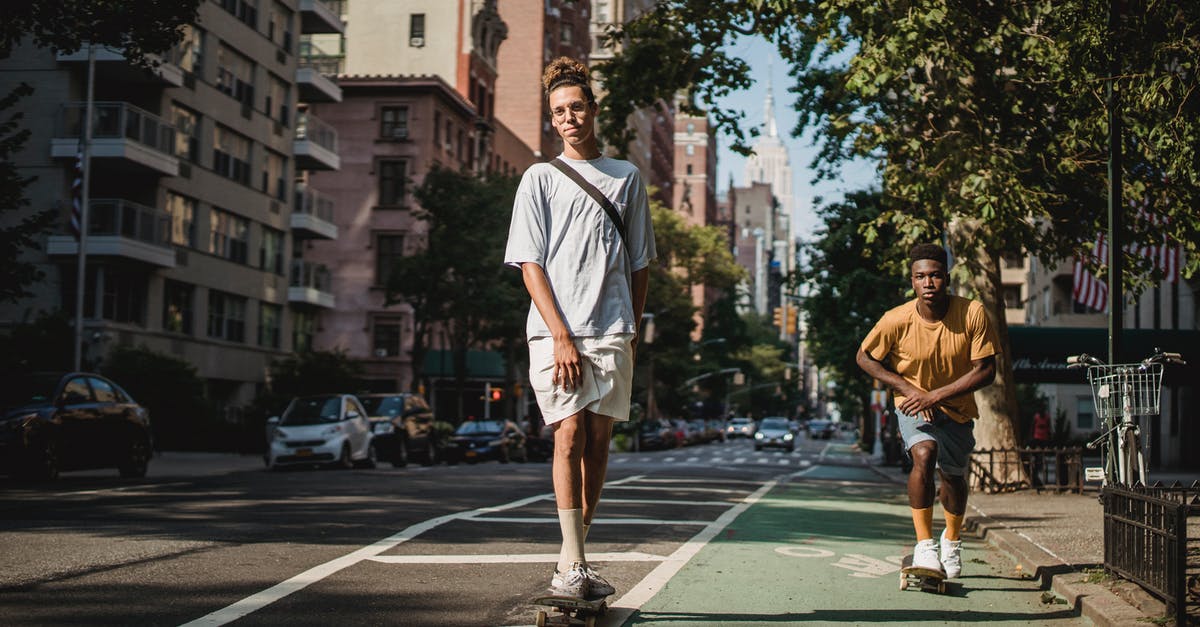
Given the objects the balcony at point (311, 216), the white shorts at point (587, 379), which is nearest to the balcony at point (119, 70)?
the balcony at point (311, 216)

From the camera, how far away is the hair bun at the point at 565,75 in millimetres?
5945

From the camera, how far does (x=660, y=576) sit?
7.80m

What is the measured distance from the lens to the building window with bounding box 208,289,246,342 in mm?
46219

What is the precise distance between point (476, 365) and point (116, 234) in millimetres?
29076

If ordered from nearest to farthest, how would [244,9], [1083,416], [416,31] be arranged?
[244,9] < [1083,416] < [416,31]

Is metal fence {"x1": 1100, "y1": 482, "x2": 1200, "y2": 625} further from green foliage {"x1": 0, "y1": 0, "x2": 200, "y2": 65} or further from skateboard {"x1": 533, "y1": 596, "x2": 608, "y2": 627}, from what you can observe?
green foliage {"x1": 0, "y1": 0, "x2": 200, "y2": 65}

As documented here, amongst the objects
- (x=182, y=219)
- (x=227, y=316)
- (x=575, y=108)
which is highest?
(x=182, y=219)

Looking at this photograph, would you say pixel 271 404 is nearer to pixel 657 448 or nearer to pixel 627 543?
pixel 657 448

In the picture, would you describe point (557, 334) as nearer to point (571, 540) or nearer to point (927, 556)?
point (571, 540)

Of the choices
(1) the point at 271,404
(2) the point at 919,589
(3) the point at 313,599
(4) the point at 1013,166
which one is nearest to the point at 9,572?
(3) the point at 313,599

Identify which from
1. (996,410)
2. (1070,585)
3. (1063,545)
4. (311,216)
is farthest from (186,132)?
(1070,585)

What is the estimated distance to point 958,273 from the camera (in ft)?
52.3

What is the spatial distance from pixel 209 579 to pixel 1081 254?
1410 centimetres

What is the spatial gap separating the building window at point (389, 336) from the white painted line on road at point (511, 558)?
5441 cm
